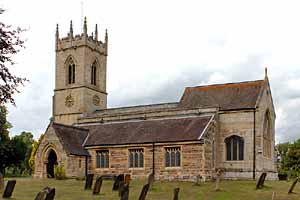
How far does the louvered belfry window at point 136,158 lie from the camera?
46.1 meters

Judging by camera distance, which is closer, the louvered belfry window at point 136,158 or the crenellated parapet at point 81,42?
the louvered belfry window at point 136,158

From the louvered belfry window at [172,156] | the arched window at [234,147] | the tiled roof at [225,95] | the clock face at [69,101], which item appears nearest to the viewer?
the louvered belfry window at [172,156]

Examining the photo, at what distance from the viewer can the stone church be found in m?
44.2

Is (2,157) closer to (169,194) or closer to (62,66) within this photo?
(62,66)

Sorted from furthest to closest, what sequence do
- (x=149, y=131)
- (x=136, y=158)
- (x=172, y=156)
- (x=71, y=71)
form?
(x=71, y=71)
(x=149, y=131)
(x=136, y=158)
(x=172, y=156)

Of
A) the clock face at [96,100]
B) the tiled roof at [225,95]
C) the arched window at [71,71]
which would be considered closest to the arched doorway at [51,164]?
the tiled roof at [225,95]

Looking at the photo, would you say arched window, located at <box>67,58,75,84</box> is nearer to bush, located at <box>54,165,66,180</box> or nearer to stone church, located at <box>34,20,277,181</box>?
stone church, located at <box>34,20,277,181</box>

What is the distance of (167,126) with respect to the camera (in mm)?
47438

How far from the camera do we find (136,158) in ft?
152

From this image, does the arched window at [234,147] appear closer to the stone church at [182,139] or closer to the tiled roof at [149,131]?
the stone church at [182,139]

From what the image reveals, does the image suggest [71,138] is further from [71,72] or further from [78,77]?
[71,72]

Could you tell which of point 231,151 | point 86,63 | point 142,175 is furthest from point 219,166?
point 86,63

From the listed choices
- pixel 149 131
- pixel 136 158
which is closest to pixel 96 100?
pixel 149 131

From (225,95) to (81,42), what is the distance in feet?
76.5
